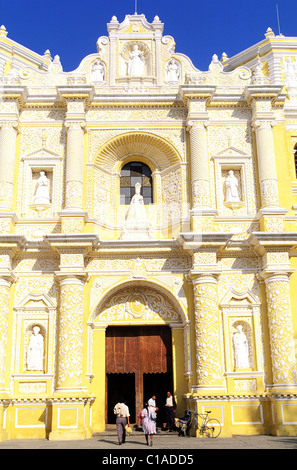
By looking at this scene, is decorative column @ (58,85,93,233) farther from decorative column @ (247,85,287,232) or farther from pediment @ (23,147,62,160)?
decorative column @ (247,85,287,232)

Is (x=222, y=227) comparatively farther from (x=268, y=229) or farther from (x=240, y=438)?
(x=240, y=438)

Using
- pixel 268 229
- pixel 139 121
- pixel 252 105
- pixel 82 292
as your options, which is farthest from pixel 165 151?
pixel 82 292

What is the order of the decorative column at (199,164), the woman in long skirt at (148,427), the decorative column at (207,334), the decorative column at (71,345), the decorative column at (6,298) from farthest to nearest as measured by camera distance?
the decorative column at (199,164)
the decorative column at (6,298)
the decorative column at (207,334)
the decorative column at (71,345)
the woman in long skirt at (148,427)

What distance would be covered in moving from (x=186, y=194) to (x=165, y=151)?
5.36 ft

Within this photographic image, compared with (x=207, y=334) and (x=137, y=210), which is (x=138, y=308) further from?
(x=137, y=210)

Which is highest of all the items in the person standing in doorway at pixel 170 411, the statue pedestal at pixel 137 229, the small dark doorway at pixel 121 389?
the statue pedestal at pixel 137 229

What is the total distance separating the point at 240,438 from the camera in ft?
43.7

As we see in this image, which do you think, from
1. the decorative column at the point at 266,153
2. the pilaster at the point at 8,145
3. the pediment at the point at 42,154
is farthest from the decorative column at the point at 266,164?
the pilaster at the point at 8,145

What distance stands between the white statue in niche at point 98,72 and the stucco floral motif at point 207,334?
24.3 ft

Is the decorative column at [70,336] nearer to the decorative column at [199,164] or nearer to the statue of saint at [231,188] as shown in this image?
the decorative column at [199,164]

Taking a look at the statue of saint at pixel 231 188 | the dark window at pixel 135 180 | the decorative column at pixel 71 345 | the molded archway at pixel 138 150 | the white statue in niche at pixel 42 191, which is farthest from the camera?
the dark window at pixel 135 180

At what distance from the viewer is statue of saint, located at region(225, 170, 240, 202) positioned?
16.2 m

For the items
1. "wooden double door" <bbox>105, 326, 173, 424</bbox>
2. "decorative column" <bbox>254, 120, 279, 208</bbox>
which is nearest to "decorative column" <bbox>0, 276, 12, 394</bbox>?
"wooden double door" <bbox>105, 326, 173, 424</bbox>

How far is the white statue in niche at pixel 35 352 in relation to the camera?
14508mm
